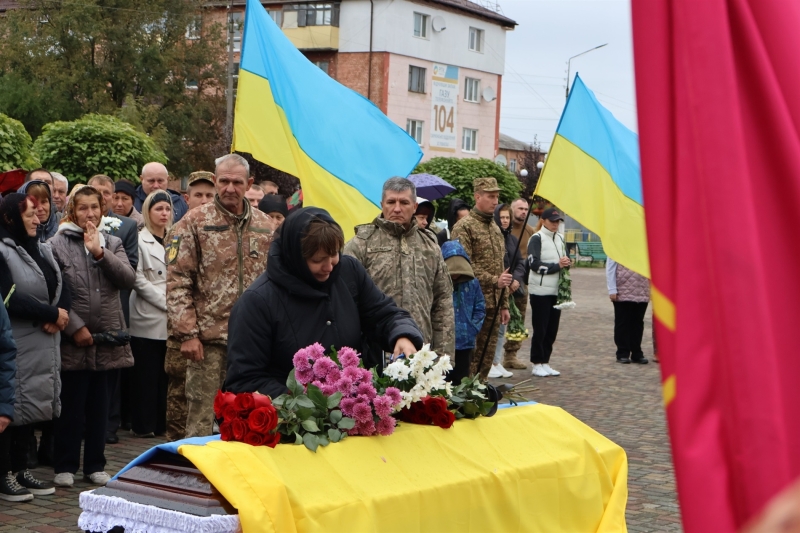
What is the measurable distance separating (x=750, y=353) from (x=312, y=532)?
9.33 feet

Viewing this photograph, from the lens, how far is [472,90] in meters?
65.6

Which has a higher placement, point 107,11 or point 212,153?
point 107,11

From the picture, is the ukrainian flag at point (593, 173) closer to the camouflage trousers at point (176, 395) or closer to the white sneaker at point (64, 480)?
the camouflage trousers at point (176, 395)

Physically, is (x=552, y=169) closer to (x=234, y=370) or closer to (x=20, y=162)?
(x=234, y=370)

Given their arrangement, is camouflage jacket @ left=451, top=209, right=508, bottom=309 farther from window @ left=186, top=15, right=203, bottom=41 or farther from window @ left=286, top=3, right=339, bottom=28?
window @ left=286, top=3, right=339, bottom=28

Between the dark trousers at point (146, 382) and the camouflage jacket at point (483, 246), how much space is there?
3.50 metres

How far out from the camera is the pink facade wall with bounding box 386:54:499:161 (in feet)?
197

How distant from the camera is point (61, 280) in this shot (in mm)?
7539

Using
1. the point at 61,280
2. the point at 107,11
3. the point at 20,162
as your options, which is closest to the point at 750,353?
the point at 61,280

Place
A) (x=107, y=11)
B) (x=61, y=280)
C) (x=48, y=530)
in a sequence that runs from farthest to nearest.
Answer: (x=107, y=11) < (x=61, y=280) < (x=48, y=530)

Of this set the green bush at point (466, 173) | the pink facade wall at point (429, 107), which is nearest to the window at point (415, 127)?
the pink facade wall at point (429, 107)

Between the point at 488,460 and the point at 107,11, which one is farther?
the point at 107,11

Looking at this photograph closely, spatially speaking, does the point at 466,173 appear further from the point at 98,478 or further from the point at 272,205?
the point at 98,478

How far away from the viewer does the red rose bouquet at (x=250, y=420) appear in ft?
13.8
